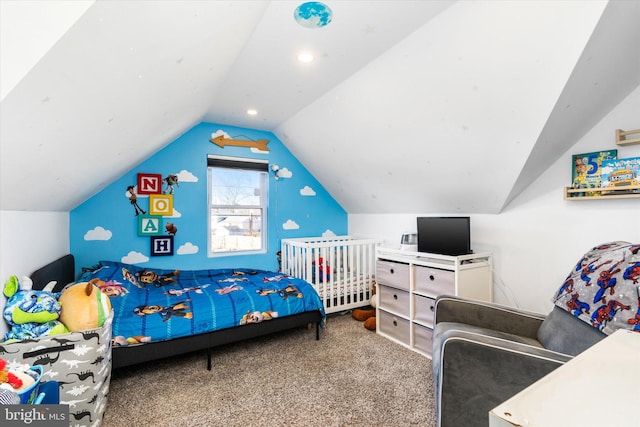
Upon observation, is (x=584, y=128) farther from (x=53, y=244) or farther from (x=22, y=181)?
(x=53, y=244)

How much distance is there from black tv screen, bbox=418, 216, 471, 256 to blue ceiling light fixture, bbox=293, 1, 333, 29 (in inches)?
77.1

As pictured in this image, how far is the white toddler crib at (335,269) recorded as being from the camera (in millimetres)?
3414

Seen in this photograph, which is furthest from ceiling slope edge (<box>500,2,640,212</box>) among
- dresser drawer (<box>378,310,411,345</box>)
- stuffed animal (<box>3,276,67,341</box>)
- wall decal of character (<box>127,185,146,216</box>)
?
wall decal of character (<box>127,185,146,216</box>)

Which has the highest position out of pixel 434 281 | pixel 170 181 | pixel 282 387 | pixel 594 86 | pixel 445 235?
pixel 594 86

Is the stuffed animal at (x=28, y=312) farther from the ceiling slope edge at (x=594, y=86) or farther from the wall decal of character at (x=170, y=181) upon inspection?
the ceiling slope edge at (x=594, y=86)

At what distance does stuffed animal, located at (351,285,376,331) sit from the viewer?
124 inches

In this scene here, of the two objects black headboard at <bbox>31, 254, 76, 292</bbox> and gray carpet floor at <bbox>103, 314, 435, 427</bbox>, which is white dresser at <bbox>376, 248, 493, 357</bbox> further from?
black headboard at <bbox>31, 254, 76, 292</bbox>

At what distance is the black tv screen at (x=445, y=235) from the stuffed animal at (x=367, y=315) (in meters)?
0.89

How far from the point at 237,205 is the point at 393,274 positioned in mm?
2100

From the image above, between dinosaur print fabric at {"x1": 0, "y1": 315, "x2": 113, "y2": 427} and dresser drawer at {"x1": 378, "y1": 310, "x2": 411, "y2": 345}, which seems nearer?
dinosaur print fabric at {"x1": 0, "y1": 315, "x2": 113, "y2": 427}

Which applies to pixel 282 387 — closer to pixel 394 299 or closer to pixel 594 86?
pixel 394 299

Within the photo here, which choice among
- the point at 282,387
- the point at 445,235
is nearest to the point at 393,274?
the point at 445,235

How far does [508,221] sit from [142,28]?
9.48ft

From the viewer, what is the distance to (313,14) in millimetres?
1729
